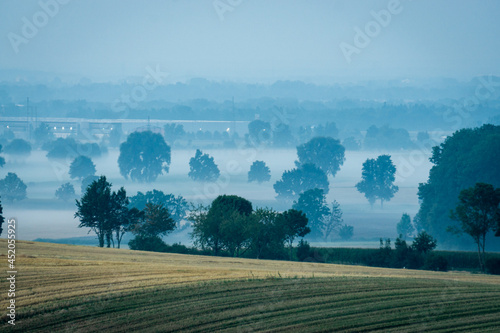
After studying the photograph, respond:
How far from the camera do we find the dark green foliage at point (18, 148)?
159000mm

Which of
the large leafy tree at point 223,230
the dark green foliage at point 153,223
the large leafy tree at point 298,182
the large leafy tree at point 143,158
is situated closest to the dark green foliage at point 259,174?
the large leafy tree at point 298,182

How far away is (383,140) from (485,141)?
10878 cm

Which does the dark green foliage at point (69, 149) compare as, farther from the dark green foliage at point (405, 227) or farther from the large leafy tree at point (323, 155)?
the dark green foliage at point (405, 227)

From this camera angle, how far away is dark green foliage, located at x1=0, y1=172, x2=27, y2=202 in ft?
356

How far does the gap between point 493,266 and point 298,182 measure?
74.9 meters

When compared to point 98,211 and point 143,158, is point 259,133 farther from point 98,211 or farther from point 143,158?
point 98,211

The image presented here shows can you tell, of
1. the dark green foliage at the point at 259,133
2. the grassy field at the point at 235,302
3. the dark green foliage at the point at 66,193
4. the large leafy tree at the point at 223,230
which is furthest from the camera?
the dark green foliage at the point at 259,133

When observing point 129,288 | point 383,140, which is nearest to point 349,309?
point 129,288

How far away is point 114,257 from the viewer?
32.5 meters

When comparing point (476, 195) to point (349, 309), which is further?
point (476, 195)

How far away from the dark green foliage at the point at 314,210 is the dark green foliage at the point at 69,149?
3270 inches

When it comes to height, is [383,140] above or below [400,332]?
above

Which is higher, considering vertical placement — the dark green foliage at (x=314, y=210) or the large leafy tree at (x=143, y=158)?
the large leafy tree at (x=143, y=158)

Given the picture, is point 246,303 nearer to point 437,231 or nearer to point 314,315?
point 314,315
